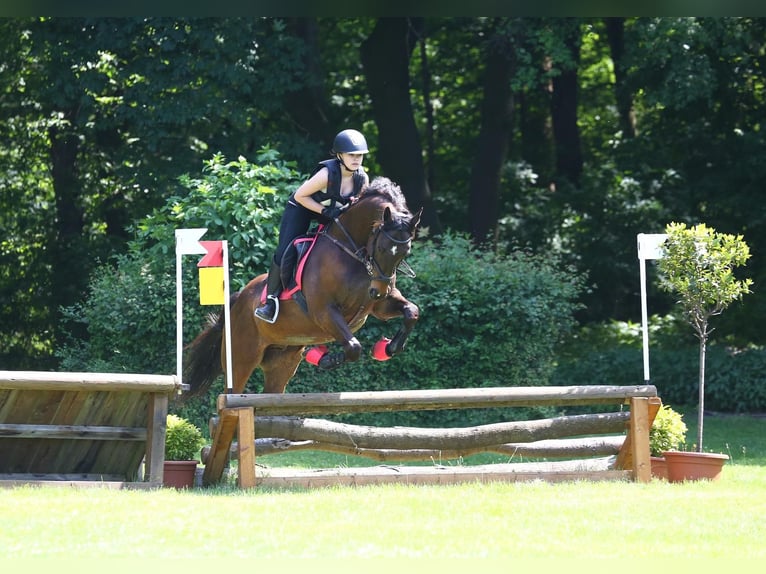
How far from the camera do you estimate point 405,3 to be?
2619mm

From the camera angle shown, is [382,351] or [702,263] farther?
[702,263]

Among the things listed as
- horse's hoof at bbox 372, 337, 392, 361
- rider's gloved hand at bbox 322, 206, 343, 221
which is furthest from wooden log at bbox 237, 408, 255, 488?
rider's gloved hand at bbox 322, 206, 343, 221

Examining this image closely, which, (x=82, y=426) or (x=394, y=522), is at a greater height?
(x=82, y=426)

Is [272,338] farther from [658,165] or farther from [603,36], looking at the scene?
[603,36]

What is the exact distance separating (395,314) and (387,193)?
0.88 meters

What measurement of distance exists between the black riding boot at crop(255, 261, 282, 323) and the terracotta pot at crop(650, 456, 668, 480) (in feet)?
10.1

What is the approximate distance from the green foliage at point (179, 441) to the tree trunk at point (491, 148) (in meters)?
10.5

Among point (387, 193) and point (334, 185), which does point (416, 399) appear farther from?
point (334, 185)

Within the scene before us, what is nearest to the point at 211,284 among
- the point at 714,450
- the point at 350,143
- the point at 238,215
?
the point at 350,143

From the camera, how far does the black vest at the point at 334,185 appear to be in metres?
7.76

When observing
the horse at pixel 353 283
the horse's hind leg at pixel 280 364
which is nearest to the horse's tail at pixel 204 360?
the horse's hind leg at pixel 280 364

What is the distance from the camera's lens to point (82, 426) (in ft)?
24.6

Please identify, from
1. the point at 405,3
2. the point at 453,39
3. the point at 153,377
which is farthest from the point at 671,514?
the point at 453,39

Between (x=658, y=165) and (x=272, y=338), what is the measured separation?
1271 centimetres
